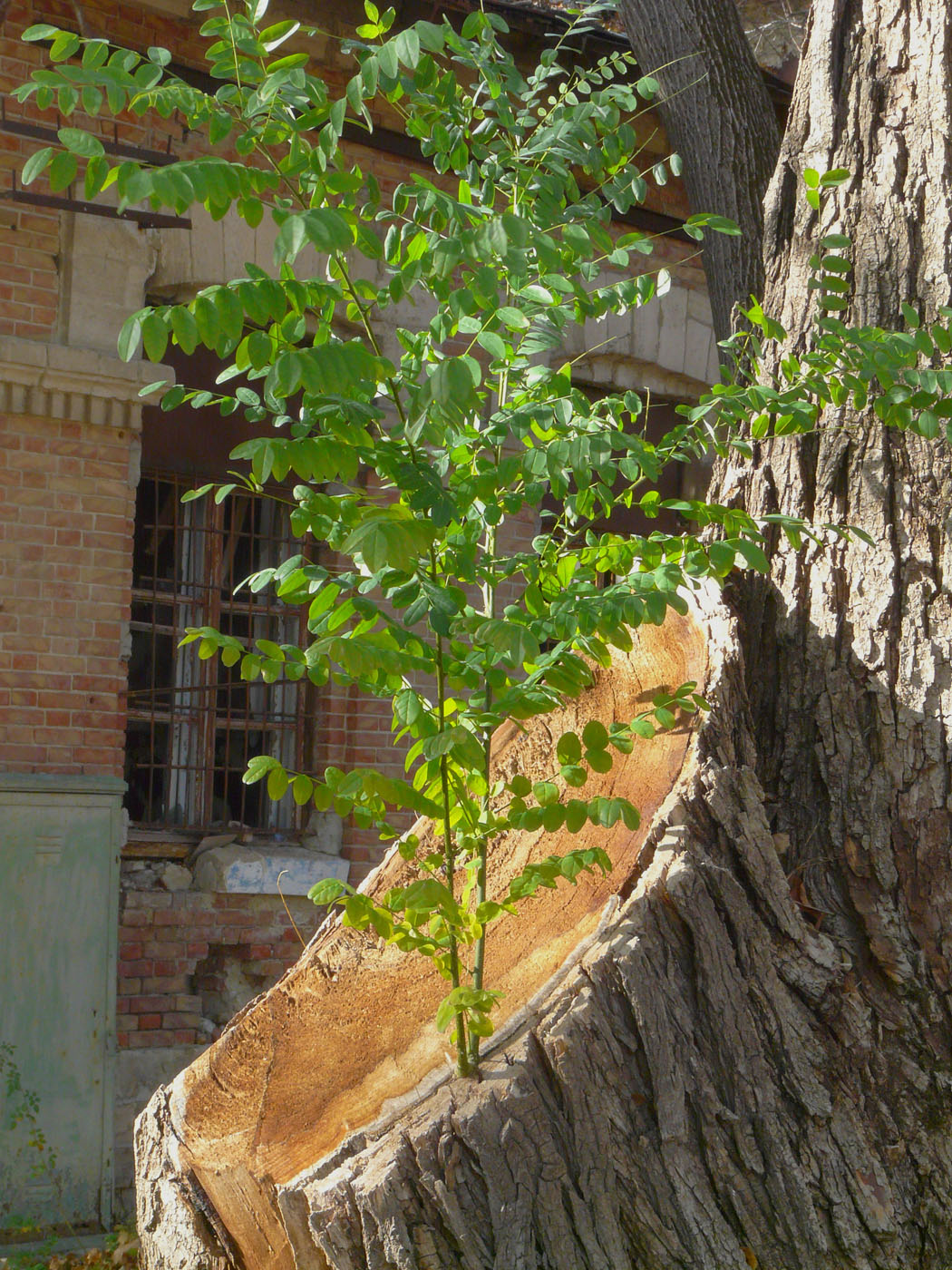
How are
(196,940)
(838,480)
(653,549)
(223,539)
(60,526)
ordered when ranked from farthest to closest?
(223,539)
(196,940)
(60,526)
(838,480)
(653,549)

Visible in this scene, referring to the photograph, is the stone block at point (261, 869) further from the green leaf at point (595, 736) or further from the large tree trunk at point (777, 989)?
the green leaf at point (595, 736)

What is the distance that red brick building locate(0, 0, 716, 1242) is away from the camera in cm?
530

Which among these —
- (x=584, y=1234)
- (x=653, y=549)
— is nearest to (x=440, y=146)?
(x=653, y=549)

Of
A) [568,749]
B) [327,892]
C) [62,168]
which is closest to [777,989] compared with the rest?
[568,749]

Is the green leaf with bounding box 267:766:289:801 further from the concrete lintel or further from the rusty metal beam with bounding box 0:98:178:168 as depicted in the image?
the rusty metal beam with bounding box 0:98:178:168

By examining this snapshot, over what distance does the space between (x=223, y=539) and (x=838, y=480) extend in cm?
421

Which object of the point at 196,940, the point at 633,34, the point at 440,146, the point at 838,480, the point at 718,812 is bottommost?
the point at 196,940

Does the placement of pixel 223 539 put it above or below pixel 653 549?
above

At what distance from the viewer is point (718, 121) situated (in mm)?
4891

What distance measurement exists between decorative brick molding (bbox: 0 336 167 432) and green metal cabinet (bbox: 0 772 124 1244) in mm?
1557

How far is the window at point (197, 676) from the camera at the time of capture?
6000mm

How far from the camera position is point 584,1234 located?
184 cm

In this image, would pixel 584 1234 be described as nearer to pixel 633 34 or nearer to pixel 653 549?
pixel 653 549

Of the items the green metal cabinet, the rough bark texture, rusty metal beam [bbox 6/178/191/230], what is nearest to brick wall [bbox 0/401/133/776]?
the green metal cabinet
